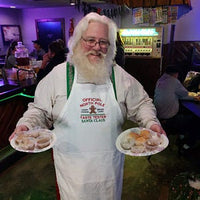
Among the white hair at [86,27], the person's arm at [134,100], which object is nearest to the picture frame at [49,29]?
the white hair at [86,27]

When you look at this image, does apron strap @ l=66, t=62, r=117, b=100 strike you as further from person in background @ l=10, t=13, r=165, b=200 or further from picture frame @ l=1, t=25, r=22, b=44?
picture frame @ l=1, t=25, r=22, b=44

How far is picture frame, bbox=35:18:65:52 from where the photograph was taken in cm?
879

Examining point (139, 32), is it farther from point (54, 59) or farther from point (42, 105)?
point (42, 105)

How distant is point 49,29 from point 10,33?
1771mm

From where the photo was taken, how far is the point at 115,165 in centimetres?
168

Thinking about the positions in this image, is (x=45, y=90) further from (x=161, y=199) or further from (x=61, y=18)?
(x=61, y=18)

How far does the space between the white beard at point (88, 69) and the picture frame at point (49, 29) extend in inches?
306

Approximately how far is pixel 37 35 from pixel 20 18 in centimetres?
117

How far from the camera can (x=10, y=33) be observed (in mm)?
9219

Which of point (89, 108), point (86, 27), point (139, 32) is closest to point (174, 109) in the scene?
point (89, 108)

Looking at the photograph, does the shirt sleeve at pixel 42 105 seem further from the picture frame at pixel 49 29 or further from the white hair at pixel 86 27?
the picture frame at pixel 49 29

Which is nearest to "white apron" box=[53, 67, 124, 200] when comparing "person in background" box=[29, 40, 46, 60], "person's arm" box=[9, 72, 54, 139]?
"person's arm" box=[9, 72, 54, 139]

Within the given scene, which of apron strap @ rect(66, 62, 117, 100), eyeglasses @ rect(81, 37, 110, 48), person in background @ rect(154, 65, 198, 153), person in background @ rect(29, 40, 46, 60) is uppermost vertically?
eyeglasses @ rect(81, 37, 110, 48)

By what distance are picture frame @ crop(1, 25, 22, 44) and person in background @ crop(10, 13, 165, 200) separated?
849 centimetres
